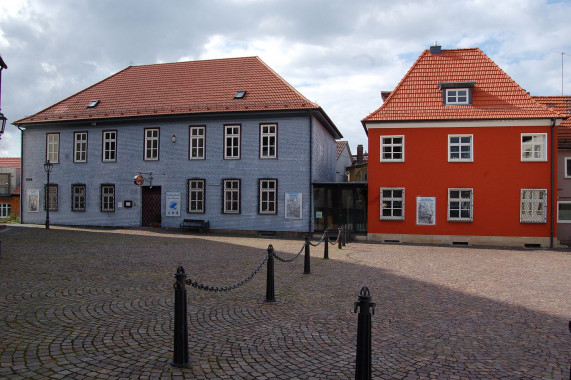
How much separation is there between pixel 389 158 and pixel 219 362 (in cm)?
1922

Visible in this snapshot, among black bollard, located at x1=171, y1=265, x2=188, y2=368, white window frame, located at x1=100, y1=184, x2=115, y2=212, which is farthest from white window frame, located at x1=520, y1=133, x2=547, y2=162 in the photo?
white window frame, located at x1=100, y1=184, x2=115, y2=212

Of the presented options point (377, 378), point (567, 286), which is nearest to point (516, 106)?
point (567, 286)

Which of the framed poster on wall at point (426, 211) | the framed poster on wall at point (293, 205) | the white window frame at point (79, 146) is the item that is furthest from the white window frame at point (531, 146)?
the white window frame at point (79, 146)

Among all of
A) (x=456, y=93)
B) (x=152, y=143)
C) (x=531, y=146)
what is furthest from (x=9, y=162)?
(x=531, y=146)

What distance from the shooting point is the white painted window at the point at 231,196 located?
82.0 ft

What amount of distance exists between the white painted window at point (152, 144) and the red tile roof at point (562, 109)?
70.6 ft

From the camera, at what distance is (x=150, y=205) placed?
87.2 ft

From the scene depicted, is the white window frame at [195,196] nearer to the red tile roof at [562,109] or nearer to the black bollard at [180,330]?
the red tile roof at [562,109]

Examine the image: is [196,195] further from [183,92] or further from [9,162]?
[9,162]

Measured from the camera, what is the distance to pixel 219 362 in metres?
5.00

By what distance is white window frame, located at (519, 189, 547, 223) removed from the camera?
70.9 ft

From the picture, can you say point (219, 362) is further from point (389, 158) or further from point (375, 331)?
point (389, 158)

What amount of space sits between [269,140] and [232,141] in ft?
7.03

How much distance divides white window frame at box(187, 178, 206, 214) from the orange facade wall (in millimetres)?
9288
